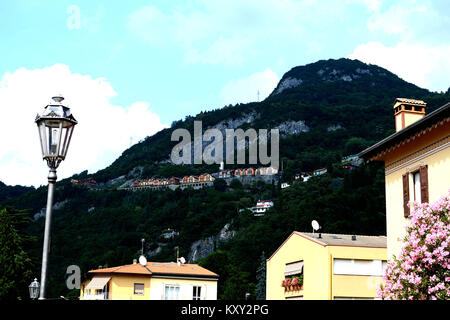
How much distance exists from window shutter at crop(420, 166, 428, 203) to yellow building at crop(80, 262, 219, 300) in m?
34.3

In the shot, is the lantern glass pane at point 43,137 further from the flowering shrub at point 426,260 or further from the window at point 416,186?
the window at point 416,186

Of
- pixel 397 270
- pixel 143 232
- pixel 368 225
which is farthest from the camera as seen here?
pixel 143 232

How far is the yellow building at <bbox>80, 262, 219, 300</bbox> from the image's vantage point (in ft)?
163

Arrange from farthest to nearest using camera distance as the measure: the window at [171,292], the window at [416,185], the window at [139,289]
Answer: the window at [171,292] → the window at [139,289] → the window at [416,185]

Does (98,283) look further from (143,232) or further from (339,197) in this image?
(143,232)

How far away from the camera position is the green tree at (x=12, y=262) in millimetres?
42997

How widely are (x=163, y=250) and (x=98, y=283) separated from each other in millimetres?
115941

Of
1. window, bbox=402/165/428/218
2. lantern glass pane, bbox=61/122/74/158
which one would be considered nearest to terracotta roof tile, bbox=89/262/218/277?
window, bbox=402/165/428/218

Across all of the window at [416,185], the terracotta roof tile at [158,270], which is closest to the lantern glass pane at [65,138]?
the window at [416,185]

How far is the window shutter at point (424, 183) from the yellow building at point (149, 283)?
34.3 meters

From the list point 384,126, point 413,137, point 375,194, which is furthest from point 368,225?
point 384,126

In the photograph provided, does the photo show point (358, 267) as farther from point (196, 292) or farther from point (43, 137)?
point (43, 137)

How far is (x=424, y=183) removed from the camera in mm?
18109

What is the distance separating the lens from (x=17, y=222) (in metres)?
48.5
